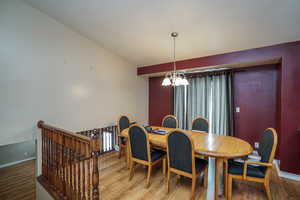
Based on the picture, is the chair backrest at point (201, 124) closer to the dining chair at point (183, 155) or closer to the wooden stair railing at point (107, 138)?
the dining chair at point (183, 155)

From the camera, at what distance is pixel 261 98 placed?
322cm

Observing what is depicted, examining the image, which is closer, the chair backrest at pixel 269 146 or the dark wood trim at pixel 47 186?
the chair backrest at pixel 269 146

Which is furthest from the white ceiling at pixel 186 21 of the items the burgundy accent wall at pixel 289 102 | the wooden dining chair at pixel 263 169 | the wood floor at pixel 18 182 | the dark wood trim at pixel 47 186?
the wood floor at pixel 18 182

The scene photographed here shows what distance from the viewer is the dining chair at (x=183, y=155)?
1.82 metres

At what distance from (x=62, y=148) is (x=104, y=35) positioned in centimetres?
245

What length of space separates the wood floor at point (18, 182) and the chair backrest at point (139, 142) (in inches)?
78.2

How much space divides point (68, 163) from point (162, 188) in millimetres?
1456

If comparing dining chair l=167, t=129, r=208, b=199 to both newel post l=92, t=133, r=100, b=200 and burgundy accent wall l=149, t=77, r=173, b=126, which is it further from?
burgundy accent wall l=149, t=77, r=173, b=126

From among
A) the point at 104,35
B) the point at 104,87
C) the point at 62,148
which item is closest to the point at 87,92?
the point at 104,87

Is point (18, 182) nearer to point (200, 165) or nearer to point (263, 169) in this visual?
point (200, 165)

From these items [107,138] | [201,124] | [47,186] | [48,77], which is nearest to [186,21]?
[201,124]

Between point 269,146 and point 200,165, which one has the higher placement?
point 269,146

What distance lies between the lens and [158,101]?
495 cm

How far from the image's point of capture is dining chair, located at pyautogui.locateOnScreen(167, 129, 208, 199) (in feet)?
5.96
